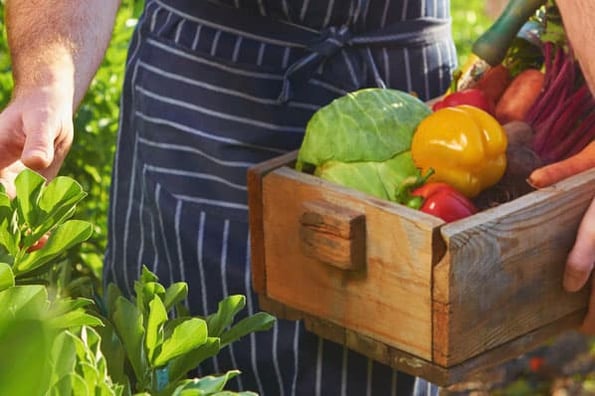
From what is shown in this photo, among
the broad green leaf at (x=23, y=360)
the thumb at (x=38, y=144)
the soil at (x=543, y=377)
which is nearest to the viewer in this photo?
the broad green leaf at (x=23, y=360)

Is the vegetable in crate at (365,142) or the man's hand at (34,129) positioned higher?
the man's hand at (34,129)

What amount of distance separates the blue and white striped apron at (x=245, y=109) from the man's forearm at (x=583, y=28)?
0.49 m

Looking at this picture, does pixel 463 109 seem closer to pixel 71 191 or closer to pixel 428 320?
pixel 428 320

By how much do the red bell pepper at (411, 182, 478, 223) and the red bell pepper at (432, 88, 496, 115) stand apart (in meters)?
0.23

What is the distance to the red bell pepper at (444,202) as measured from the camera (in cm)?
171

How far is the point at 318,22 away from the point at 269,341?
1.88 ft

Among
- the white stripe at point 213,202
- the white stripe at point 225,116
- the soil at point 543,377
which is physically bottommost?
the soil at point 543,377

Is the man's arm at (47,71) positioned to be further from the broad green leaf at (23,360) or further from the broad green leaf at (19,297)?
the broad green leaf at (23,360)

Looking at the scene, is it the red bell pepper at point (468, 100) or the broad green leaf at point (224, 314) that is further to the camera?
the red bell pepper at point (468, 100)

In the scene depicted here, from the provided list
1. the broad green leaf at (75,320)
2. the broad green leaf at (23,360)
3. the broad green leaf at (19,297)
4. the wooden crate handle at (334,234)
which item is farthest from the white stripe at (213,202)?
the broad green leaf at (23,360)

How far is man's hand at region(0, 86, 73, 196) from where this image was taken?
4.89 ft

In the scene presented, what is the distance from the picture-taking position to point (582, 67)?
5.80ft

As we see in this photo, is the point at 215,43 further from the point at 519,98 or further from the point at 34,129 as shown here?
the point at 34,129

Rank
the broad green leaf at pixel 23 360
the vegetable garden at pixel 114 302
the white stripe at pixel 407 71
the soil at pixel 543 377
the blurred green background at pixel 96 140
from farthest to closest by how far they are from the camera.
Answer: the soil at pixel 543 377
the blurred green background at pixel 96 140
the white stripe at pixel 407 71
the vegetable garden at pixel 114 302
the broad green leaf at pixel 23 360
